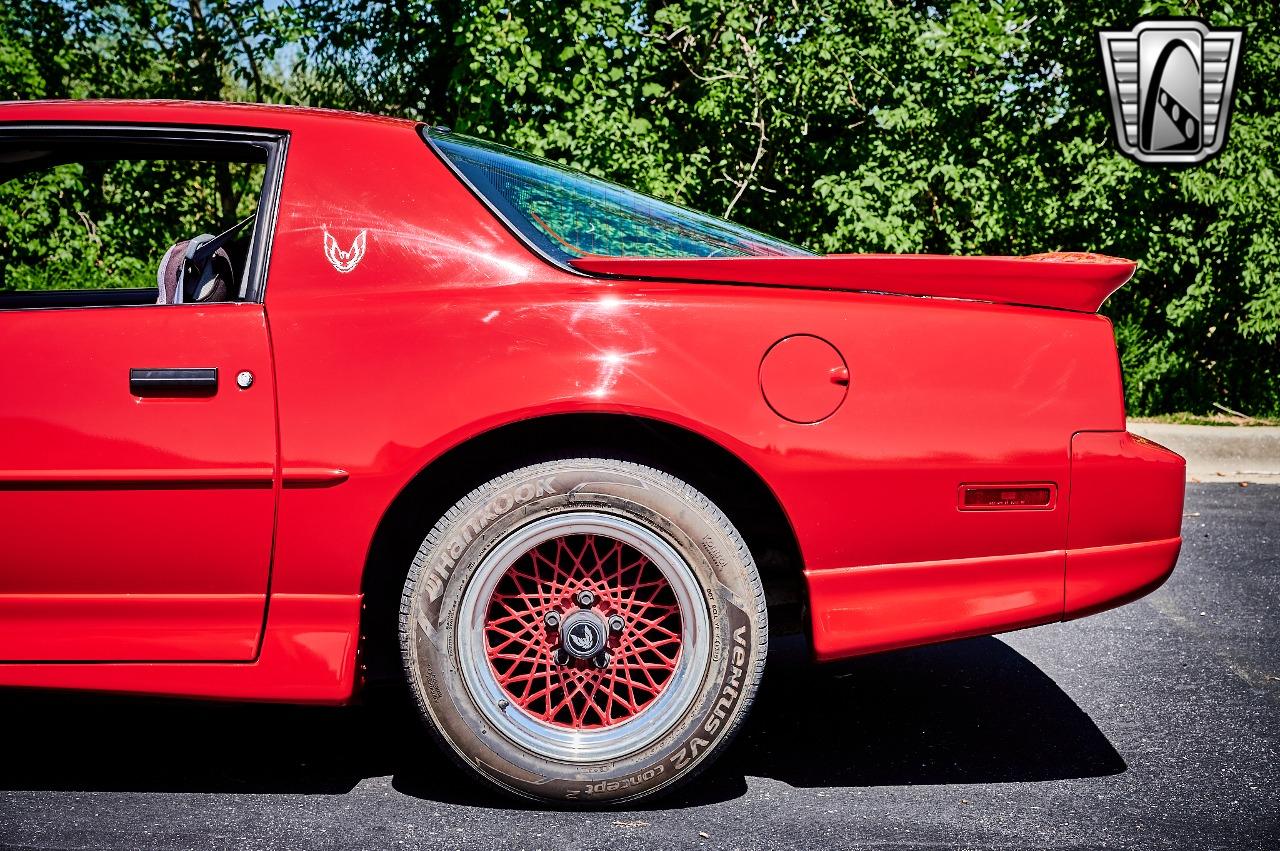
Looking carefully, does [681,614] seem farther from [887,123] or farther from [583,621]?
[887,123]

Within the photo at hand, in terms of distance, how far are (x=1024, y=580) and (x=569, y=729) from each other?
1.05 meters

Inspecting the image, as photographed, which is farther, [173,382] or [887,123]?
[887,123]

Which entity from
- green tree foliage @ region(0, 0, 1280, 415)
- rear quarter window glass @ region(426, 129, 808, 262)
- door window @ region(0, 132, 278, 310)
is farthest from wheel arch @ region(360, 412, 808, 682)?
green tree foliage @ region(0, 0, 1280, 415)

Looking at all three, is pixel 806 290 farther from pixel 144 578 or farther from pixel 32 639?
pixel 32 639

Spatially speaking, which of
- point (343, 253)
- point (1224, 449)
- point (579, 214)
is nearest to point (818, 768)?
point (579, 214)

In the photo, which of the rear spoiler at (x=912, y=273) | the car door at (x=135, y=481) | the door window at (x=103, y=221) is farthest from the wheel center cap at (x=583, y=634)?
the door window at (x=103, y=221)

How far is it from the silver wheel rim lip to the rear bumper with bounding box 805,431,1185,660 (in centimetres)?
27

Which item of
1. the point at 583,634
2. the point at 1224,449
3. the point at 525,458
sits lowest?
the point at 1224,449

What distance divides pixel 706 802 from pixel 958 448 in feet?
3.22

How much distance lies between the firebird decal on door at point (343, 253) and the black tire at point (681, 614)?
0.57m

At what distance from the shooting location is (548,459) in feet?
8.20

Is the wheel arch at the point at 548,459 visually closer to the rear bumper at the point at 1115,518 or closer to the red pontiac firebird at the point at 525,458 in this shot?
the red pontiac firebird at the point at 525,458

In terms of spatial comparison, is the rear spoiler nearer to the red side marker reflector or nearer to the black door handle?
the red side marker reflector

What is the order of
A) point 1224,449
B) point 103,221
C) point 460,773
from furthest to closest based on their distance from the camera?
point 103,221, point 1224,449, point 460,773
